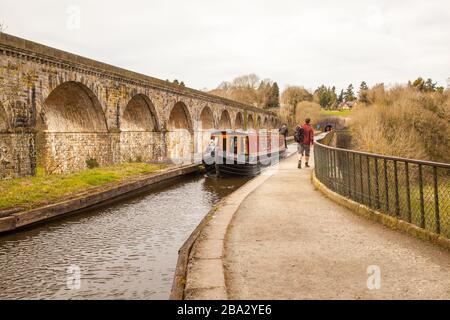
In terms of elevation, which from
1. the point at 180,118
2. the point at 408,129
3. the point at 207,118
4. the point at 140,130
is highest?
the point at 207,118

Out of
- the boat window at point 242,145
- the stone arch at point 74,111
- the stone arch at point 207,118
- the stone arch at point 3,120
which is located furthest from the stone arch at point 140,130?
the stone arch at point 207,118

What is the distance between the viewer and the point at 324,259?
13.1ft

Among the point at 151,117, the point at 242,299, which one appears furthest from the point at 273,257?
the point at 151,117

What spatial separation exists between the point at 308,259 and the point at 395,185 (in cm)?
208

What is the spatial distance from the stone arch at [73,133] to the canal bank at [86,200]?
3.16m

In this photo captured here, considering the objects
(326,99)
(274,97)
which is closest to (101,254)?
(274,97)

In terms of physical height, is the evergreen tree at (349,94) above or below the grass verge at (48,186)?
above

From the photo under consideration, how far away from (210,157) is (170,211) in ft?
24.3

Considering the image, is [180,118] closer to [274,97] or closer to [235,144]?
[235,144]

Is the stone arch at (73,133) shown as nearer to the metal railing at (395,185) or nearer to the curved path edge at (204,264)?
the metal railing at (395,185)

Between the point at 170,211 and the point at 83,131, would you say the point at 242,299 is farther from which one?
the point at 83,131

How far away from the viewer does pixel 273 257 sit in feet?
13.4

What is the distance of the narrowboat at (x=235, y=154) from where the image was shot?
49.9 feet

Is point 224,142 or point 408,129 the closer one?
point 224,142
